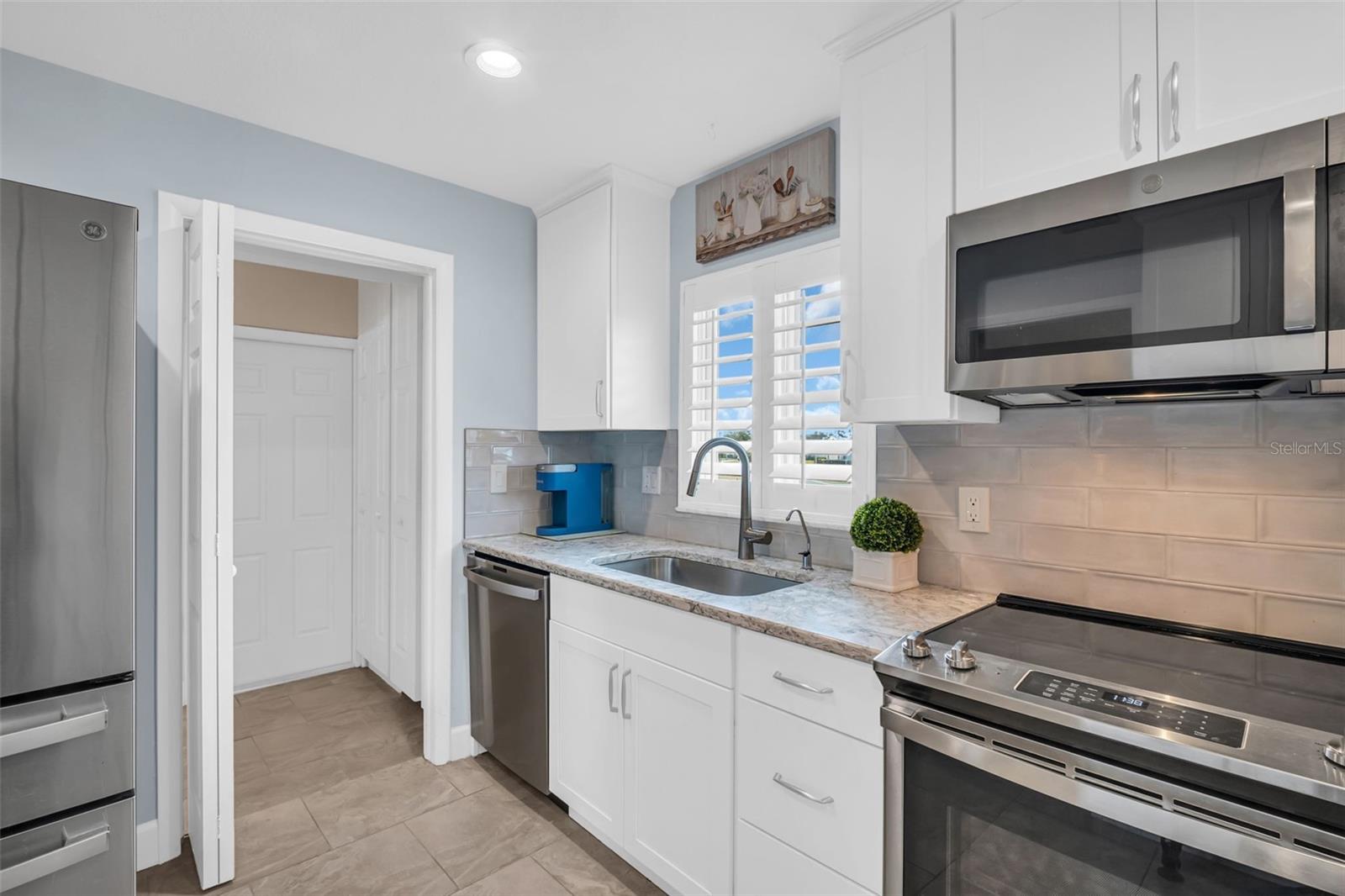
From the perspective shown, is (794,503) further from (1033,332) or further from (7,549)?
(7,549)

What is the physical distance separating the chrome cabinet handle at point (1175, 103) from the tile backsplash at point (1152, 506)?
0.59m

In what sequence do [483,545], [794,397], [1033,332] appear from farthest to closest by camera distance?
[483,545] < [794,397] < [1033,332]

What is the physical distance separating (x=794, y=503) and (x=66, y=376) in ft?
6.75

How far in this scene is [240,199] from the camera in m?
2.31

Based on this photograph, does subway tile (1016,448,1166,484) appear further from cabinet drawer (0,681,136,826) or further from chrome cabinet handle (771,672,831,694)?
cabinet drawer (0,681,136,826)

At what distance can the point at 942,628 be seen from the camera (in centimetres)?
149

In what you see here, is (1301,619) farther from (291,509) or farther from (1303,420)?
(291,509)

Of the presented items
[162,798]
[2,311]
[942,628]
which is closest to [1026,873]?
[942,628]

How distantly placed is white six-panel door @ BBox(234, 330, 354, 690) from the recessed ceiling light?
7.88 ft

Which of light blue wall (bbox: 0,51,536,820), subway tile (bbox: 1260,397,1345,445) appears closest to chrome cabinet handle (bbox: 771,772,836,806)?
subway tile (bbox: 1260,397,1345,445)

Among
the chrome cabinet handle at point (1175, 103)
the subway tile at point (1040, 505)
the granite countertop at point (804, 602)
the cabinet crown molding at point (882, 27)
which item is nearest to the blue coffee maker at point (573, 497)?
the granite countertop at point (804, 602)

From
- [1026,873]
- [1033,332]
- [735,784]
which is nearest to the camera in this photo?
[1026,873]

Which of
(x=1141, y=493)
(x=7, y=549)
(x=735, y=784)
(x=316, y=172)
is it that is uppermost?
(x=316, y=172)

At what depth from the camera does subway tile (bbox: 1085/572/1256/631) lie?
1.41 metres
